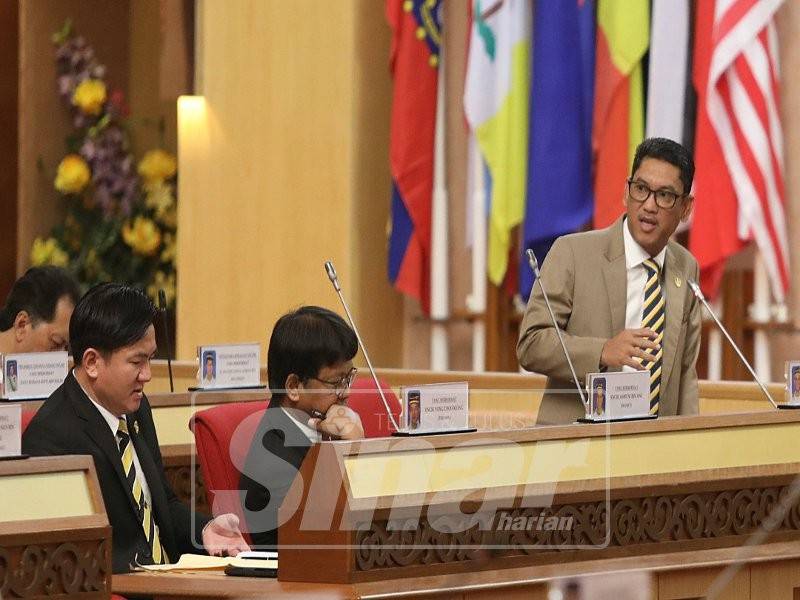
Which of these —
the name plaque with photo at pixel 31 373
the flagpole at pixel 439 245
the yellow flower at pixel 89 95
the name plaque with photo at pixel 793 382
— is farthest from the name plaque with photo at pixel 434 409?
the yellow flower at pixel 89 95

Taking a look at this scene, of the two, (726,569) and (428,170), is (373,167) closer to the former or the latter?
(428,170)

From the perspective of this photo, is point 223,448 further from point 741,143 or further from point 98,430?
point 741,143

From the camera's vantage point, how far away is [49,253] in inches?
357

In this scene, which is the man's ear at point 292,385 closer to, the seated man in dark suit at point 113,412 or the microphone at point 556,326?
the seated man in dark suit at point 113,412

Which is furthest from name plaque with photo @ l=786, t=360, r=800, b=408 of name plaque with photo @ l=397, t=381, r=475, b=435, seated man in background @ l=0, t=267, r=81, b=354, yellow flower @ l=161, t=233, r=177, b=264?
yellow flower @ l=161, t=233, r=177, b=264

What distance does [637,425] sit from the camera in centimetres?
389

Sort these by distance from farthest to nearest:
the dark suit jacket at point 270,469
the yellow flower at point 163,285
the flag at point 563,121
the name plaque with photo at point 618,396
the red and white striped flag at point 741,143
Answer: the yellow flower at point 163,285 → the flag at point 563,121 → the red and white striped flag at point 741,143 → the name plaque with photo at point 618,396 → the dark suit jacket at point 270,469

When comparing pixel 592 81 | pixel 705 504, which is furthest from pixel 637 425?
pixel 592 81

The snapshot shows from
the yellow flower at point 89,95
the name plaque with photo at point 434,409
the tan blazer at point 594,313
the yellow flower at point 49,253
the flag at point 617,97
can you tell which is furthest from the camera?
the yellow flower at point 89,95

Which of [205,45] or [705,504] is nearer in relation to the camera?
[705,504]

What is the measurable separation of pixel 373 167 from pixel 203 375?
2.47 meters

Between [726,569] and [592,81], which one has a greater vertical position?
[592,81]

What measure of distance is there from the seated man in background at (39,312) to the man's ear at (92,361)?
1.63 meters

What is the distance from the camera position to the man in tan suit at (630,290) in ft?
14.6
